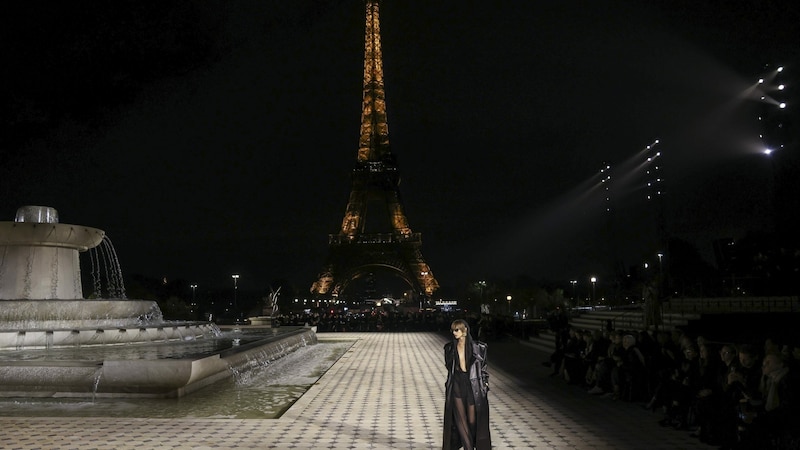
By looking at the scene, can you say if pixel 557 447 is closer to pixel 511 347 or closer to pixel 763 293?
pixel 511 347

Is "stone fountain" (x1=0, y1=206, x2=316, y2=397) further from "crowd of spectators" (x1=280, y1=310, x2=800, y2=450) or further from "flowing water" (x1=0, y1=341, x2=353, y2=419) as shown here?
"crowd of spectators" (x1=280, y1=310, x2=800, y2=450)

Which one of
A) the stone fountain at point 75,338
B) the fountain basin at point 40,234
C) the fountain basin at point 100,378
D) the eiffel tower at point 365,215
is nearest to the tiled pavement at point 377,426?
the fountain basin at point 100,378

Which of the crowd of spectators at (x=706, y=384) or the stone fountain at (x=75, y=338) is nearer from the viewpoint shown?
the crowd of spectators at (x=706, y=384)

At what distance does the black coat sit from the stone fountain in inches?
204

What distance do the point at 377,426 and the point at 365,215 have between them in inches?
2764

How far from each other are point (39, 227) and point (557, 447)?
1352 cm

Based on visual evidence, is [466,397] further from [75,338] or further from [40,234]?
[40,234]

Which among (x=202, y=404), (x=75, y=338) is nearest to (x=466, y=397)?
(x=202, y=404)

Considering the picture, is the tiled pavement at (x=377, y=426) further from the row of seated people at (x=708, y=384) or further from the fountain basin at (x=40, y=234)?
the fountain basin at (x=40, y=234)

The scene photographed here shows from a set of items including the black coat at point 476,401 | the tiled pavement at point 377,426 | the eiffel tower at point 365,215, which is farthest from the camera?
the eiffel tower at point 365,215

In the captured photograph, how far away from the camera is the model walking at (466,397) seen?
635 centimetres

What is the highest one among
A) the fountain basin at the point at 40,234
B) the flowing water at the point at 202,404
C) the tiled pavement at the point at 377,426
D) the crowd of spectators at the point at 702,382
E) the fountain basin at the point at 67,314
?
the fountain basin at the point at 40,234

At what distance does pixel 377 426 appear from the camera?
27.5 ft

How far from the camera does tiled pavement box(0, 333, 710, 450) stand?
7262 mm
